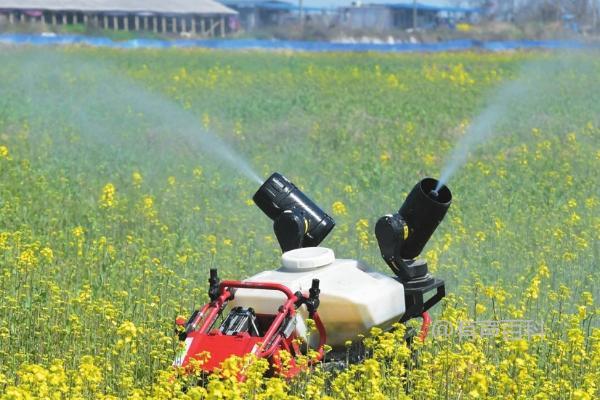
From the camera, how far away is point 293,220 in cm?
679

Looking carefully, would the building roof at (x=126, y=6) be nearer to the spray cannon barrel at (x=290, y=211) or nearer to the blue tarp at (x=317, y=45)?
the blue tarp at (x=317, y=45)

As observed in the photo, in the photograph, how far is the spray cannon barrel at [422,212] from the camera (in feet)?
21.9

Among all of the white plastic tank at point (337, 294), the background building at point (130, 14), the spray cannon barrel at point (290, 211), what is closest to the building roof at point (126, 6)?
the background building at point (130, 14)

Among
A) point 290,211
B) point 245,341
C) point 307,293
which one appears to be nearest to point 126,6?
point 290,211

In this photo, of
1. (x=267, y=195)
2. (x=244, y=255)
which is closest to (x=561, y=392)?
(x=267, y=195)

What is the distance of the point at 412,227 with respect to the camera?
673 cm

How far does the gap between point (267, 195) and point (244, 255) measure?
7.93 feet

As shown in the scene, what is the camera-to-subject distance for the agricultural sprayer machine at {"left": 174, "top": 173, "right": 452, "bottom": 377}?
19.2 ft

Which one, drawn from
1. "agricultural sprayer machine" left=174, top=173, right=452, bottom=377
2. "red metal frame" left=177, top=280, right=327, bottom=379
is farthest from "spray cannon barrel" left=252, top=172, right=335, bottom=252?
"red metal frame" left=177, top=280, right=327, bottom=379

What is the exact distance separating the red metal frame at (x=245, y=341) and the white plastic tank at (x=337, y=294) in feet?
0.38

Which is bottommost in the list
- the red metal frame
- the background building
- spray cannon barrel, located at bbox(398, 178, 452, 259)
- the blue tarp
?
the background building

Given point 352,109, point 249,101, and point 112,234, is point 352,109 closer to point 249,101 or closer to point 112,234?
point 249,101

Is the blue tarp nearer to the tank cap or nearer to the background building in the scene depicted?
the background building

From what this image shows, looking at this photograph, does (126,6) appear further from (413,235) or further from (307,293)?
(307,293)
